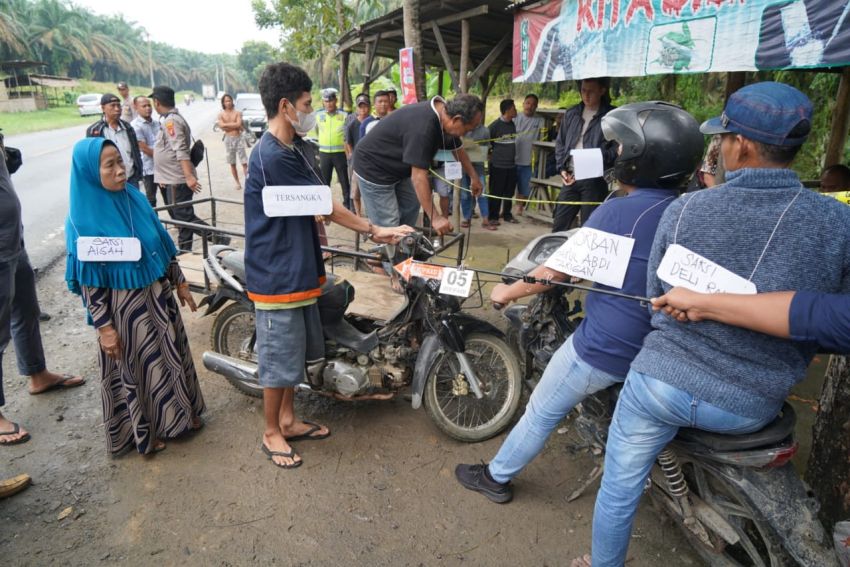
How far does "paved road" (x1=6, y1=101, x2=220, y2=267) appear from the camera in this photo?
22.4 ft

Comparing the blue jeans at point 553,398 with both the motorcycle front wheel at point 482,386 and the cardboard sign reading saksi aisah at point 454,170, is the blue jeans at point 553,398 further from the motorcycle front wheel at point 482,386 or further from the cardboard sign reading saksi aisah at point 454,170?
the cardboard sign reading saksi aisah at point 454,170

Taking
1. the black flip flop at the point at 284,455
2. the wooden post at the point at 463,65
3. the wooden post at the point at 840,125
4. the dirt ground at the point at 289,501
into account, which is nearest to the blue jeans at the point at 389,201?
the dirt ground at the point at 289,501

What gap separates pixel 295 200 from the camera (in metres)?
2.58

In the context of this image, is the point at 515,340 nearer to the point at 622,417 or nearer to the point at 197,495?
the point at 622,417

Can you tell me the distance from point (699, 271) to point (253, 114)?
842 inches

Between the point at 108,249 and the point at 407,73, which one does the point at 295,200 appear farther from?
the point at 407,73

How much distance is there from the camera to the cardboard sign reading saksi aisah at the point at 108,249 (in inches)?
102

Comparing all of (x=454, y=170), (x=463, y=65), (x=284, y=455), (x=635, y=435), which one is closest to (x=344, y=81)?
(x=463, y=65)

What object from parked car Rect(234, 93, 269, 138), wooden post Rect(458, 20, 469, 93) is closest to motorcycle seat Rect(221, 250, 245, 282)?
wooden post Rect(458, 20, 469, 93)

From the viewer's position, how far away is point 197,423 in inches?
128

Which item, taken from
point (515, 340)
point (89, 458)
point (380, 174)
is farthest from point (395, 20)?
point (89, 458)

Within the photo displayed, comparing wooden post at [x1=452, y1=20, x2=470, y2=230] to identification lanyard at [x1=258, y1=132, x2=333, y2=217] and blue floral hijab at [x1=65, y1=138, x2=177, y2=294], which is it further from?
blue floral hijab at [x1=65, y1=138, x2=177, y2=294]

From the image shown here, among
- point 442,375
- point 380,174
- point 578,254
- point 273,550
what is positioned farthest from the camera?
point 380,174

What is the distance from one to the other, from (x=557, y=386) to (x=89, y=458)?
262 cm
